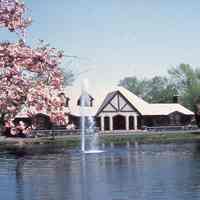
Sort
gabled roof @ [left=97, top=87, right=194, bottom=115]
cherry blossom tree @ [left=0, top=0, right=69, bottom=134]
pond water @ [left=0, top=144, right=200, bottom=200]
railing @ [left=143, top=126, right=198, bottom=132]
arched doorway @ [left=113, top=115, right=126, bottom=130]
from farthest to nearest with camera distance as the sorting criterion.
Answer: gabled roof @ [left=97, top=87, right=194, bottom=115]
arched doorway @ [left=113, top=115, right=126, bottom=130]
railing @ [left=143, top=126, right=198, bottom=132]
pond water @ [left=0, top=144, right=200, bottom=200]
cherry blossom tree @ [left=0, top=0, right=69, bottom=134]

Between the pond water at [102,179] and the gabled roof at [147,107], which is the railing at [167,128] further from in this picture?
the pond water at [102,179]

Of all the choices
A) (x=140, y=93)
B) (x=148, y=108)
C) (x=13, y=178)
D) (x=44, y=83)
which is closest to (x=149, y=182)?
(x=13, y=178)

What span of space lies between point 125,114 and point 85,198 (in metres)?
62.7

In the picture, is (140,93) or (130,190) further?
(140,93)

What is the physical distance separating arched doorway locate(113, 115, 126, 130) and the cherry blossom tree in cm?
7382

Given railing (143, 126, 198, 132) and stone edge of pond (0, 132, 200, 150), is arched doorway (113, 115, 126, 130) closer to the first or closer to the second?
railing (143, 126, 198, 132)

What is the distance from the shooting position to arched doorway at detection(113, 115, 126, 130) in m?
85.1

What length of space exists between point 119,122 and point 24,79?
2966 inches

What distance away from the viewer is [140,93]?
6063 inches

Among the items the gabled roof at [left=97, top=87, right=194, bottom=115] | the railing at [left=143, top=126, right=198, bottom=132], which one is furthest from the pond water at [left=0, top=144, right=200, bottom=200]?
the gabled roof at [left=97, top=87, right=194, bottom=115]

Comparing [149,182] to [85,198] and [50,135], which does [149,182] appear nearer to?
[85,198]

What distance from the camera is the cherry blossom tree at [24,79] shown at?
10.5m

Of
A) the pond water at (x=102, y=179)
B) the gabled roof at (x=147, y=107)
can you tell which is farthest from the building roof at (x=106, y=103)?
the pond water at (x=102, y=179)

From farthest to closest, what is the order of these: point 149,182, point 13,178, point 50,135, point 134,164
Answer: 1. point 50,135
2. point 134,164
3. point 13,178
4. point 149,182
